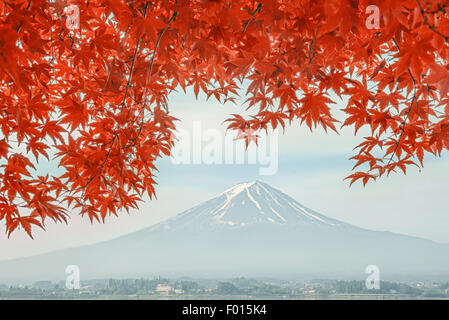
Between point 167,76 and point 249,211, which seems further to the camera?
point 249,211

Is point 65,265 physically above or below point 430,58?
below

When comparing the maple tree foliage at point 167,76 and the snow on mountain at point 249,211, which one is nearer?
the maple tree foliage at point 167,76

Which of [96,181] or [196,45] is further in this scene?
[96,181]

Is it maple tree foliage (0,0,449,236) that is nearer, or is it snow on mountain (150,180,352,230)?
maple tree foliage (0,0,449,236)

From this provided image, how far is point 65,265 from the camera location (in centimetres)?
260

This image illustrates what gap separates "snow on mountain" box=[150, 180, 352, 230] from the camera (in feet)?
11.9

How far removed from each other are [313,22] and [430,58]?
0.41 m

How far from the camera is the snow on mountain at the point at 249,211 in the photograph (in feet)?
11.9

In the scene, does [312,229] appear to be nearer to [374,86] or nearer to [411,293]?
[411,293]

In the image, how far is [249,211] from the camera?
3.75m
